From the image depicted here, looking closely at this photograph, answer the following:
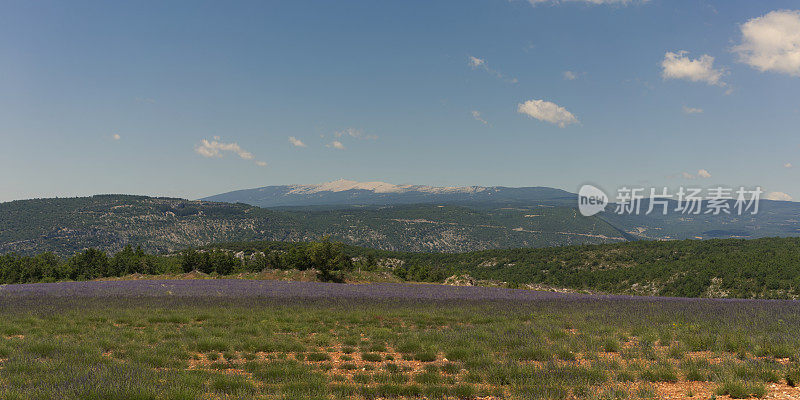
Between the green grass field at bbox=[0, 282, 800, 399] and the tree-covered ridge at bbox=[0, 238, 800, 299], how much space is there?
24657mm

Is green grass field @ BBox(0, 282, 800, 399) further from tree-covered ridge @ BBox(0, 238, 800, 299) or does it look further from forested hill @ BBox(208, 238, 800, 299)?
forested hill @ BBox(208, 238, 800, 299)

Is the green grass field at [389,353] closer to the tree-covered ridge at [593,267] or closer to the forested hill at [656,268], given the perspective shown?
the tree-covered ridge at [593,267]

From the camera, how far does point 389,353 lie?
35.3ft

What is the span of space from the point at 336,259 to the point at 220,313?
24631 mm

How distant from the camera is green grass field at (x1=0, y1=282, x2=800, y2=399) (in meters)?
7.20

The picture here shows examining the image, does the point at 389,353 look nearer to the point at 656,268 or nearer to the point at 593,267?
the point at 656,268

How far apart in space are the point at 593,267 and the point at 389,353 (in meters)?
74.7

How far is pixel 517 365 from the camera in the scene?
8.73 metres

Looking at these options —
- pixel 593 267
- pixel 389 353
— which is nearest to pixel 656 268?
pixel 593 267

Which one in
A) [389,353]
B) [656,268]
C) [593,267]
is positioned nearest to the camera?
[389,353]

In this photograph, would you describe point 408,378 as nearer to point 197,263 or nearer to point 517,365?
point 517,365

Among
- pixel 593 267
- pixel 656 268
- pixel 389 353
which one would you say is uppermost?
pixel 389 353

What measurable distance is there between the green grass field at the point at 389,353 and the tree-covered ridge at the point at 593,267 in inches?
971

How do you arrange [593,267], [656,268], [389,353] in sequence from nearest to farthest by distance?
[389,353]
[656,268]
[593,267]
